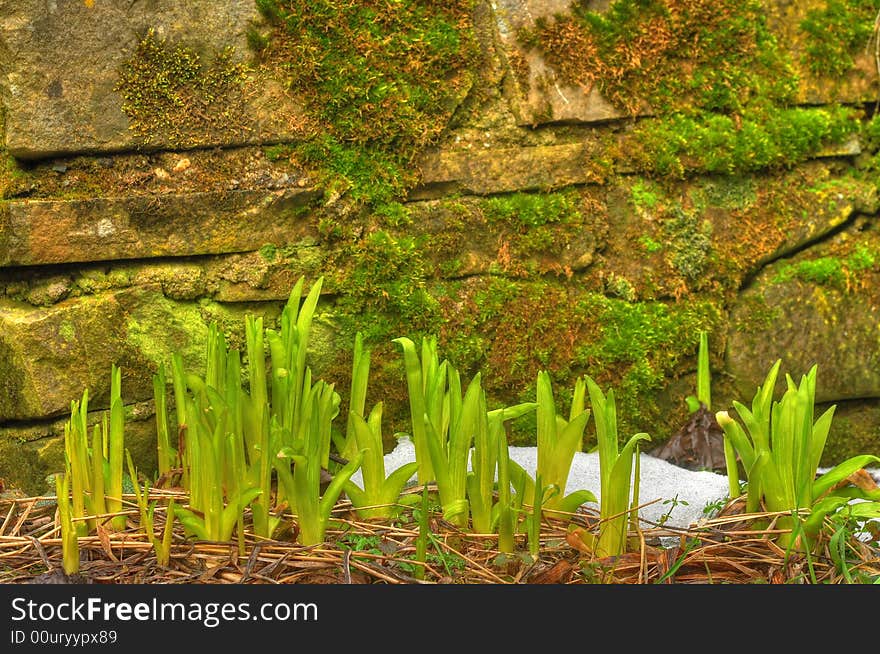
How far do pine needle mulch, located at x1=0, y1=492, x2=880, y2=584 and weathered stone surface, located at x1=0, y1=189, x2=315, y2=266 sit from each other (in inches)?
31.5

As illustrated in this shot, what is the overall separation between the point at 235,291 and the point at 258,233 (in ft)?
0.59

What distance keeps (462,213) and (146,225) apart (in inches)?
36.0

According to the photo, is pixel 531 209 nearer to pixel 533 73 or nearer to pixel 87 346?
pixel 533 73

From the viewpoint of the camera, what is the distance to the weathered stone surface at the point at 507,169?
2.89 m

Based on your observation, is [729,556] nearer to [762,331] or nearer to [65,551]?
[762,331]

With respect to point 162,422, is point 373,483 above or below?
below

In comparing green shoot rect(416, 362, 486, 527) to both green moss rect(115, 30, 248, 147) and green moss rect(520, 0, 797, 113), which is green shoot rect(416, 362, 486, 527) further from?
green moss rect(520, 0, 797, 113)

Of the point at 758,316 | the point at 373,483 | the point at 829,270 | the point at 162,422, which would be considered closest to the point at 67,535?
the point at 162,422

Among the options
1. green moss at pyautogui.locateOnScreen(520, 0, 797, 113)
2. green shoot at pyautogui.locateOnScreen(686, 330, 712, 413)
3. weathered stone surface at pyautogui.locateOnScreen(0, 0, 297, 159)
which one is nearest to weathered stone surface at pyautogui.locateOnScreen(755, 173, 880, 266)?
green moss at pyautogui.locateOnScreen(520, 0, 797, 113)

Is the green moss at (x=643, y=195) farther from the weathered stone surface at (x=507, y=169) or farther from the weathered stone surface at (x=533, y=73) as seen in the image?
the weathered stone surface at (x=533, y=73)

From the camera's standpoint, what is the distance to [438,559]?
6.67 feet

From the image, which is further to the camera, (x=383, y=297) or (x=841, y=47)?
(x=841, y=47)

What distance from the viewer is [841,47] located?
310 cm

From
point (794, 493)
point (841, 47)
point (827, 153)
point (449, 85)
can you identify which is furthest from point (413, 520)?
point (841, 47)
